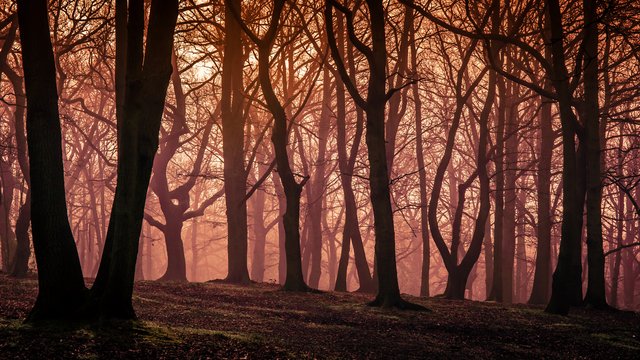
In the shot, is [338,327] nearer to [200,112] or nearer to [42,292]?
[42,292]

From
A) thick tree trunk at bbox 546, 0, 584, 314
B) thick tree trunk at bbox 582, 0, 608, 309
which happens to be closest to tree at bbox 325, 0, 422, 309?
thick tree trunk at bbox 546, 0, 584, 314

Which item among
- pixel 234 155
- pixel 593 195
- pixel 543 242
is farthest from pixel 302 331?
pixel 543 242

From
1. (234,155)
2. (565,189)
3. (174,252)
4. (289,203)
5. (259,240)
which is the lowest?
(174,252)

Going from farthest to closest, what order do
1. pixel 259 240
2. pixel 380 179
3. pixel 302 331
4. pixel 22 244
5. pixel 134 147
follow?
1. pixel 259 240
2. pixel 22 244
3. pixel 380 179
4. pixel 302 331
5. pixel 134 147

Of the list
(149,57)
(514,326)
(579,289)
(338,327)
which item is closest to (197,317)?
(338,327)

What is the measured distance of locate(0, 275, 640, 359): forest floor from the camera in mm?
A: 8211

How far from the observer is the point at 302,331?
11242mm

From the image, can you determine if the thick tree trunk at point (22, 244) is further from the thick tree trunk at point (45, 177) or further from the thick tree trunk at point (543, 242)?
the thick tree trunk at point (543, 242)

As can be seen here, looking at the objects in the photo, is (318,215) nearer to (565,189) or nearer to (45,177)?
(565,189)

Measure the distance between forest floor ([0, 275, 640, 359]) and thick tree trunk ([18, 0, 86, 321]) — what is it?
73 centimetres

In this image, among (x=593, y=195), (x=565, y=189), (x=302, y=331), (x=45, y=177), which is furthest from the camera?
(x=593, y=195)

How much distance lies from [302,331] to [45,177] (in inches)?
184

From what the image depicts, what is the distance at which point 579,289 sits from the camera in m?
17.1

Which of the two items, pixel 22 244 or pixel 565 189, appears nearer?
pixel 565 189
